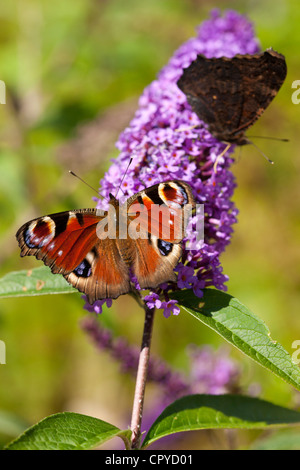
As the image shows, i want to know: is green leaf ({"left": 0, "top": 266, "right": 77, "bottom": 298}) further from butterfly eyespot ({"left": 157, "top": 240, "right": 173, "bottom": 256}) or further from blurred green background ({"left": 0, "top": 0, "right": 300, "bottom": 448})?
blurred green background ({"left": 0, "top": 0, "right": 300, "bottom": 448})

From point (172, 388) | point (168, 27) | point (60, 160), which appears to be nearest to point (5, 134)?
point (60, 160)

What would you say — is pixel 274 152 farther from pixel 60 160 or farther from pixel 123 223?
pixel 123 223

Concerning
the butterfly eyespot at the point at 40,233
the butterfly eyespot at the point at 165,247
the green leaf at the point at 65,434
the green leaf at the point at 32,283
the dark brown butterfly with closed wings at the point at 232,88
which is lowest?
the green leaf at the point at 65,434

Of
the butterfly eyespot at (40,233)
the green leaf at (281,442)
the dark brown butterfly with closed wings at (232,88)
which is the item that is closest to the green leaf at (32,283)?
the butterfly eyespot at (40,233)

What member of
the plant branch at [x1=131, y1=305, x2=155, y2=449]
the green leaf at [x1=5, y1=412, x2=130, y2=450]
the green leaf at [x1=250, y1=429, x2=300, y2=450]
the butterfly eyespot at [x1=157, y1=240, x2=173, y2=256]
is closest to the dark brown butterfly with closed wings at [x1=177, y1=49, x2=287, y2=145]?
the butterfly eyespot at [x1=157, y1=240, x2=173, y2=256]

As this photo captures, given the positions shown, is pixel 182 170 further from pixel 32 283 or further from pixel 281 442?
pixel 281 442

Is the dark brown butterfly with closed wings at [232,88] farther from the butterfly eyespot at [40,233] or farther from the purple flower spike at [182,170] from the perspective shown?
the butterfly eyespot at [40,233]
